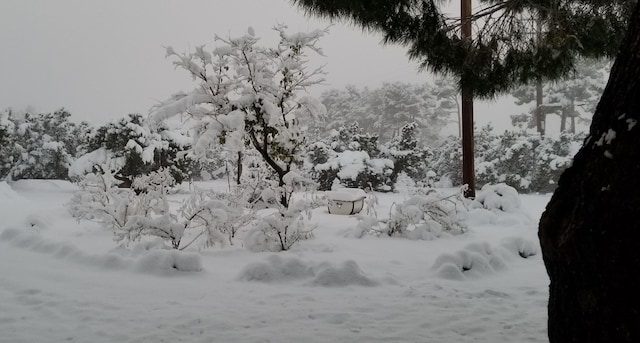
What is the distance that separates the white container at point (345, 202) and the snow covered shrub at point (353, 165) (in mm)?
5491

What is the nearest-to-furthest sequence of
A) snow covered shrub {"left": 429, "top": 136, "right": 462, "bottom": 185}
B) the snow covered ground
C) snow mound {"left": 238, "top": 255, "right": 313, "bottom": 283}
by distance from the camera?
the snow covered ground
snow mound {"left": 238, "top": 255, "right": 313, "bottom": 283}
snow covered shrub {"left": 429, "top": 136, "right": 462, "bottom": 185}

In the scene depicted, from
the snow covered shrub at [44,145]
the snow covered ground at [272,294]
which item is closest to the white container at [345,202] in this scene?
the snow covered ground at [272,294]

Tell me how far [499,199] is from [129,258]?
20.2 ft

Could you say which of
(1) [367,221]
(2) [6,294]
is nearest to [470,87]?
(1) [367,221]

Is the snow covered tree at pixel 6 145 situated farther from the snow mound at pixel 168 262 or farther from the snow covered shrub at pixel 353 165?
the snow mound at pixel 168 262

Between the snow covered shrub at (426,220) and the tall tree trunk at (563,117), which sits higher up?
the tall tree trunk at (563,117)

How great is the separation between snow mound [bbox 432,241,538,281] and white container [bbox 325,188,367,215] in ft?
12.0

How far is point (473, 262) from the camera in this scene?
13.3 ft

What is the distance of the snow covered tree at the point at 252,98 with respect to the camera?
Result: 585 cm

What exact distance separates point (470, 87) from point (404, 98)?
24.6m

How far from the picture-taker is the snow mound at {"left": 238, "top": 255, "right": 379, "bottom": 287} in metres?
3.58

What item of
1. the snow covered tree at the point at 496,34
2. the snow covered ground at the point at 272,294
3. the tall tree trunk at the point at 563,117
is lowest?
the snow covered ground at the point at 272,294

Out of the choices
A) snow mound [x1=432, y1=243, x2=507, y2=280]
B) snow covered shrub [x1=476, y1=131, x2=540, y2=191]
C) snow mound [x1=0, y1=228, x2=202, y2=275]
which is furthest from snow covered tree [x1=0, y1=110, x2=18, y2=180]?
snow covered shrub [x1=476, y1=131, x2=540, y2=191]

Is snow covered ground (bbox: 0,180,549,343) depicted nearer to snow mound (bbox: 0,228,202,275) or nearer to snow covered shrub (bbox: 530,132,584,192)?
snow mound (bbox: 0,228,202,275)
